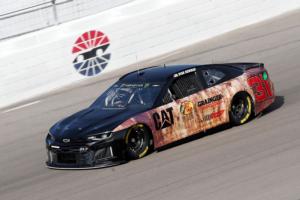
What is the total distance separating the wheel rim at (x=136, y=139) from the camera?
10.8 metres

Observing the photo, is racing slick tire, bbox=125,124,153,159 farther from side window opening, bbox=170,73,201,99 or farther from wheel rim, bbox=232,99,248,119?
wheel rim, bbox=232,99,248,119

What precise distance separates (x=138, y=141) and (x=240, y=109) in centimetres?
234

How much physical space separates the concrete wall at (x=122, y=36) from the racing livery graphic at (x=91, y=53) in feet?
0.13

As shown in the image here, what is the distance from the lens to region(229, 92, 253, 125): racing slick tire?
12.3 m

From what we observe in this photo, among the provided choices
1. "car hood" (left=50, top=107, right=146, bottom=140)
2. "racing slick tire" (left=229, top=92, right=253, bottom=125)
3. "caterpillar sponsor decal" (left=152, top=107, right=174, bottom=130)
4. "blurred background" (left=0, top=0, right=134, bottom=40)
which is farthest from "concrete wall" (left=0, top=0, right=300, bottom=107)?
"caterpillar sponsor decal" (left=152, top=107, right=174, bottom=130)

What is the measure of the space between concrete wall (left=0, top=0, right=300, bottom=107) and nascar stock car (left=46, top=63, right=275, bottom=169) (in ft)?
19.2

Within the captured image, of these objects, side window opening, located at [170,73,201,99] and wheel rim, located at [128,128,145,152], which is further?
side window opening, located at [170,73,201,99]

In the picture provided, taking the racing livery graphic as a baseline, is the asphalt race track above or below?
below

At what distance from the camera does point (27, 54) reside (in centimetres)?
1792

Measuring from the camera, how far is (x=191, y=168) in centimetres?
1013

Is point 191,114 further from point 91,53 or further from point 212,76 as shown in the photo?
point 91,53

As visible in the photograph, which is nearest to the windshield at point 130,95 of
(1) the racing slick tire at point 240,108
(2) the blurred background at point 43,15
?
(1) the racing slick tire at point 240,108

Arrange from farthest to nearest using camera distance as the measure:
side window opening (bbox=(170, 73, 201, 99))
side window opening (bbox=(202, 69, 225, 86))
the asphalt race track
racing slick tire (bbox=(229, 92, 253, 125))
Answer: racing slick tire (bbox=(229, 92, 253, 125)), side window opening (bbox=(202, 69, 225, 86)), side window opening (bbox=(170, 73, 201, 99)), the asphalt race track

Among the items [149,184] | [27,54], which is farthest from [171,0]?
[149,184]
